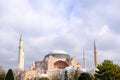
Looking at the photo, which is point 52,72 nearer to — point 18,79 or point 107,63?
point 18,79

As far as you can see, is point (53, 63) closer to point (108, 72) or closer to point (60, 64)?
point (60, 64)

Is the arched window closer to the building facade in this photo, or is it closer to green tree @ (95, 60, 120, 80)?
the building facade

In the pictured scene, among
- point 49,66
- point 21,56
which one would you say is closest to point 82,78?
point 21,56

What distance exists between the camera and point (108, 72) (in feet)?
94.3

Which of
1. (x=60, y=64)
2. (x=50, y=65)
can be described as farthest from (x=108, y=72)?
(x=60, y=64)

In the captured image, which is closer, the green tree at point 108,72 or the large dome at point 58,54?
the green tree at point 108,72

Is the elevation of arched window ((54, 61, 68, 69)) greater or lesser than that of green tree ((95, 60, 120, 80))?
greater

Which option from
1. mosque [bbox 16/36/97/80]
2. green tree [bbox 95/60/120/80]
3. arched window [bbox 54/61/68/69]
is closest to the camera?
green tree [bbox 95/60/120/80]

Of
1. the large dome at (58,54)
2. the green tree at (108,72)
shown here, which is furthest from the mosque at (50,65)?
the green tree at (108,72)

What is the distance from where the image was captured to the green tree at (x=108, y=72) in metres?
28.9

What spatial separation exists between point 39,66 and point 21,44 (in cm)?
1370

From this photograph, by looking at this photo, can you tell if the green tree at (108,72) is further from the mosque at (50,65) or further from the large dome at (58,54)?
the large dome at (58,54)

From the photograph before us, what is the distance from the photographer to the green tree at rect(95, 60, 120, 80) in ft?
94.8

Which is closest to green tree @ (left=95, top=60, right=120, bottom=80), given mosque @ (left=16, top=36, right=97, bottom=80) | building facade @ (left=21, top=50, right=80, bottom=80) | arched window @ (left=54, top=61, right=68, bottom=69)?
mosque @ (left=16, top=36, right=97, bottom=80)
